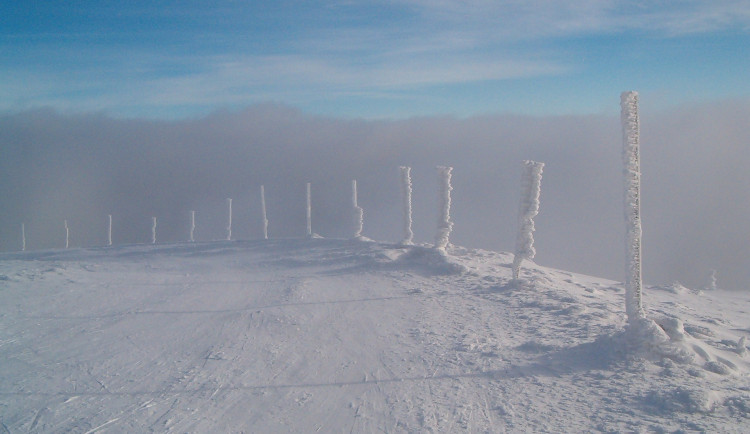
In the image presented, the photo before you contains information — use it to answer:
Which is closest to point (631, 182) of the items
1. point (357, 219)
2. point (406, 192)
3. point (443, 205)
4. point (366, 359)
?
point (366, 359)

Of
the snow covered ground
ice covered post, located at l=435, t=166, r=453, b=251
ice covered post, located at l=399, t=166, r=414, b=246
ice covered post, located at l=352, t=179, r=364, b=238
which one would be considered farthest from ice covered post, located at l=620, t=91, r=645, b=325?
ice covered post, located at l=352, t=179, r=364, b=238

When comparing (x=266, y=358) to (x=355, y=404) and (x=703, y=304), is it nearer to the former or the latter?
(x=355, y=404)

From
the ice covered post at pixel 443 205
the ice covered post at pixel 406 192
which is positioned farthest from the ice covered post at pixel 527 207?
the ice covered post at pixel 406 192

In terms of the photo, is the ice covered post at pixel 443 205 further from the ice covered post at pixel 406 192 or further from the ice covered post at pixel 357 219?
the ice covered post at pixel 357 219

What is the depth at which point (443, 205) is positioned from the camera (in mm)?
20141

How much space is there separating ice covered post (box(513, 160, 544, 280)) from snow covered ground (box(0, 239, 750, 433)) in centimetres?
93

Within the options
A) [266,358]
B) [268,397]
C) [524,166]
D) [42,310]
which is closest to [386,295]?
[524,166]

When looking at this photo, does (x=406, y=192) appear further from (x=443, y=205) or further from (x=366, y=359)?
(x=366, y=359)

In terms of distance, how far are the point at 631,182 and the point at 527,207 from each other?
534cm

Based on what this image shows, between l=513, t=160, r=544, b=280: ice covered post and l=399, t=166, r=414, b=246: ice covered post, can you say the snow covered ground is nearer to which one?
l=513, t=160, r=544, b=280: ice covered post

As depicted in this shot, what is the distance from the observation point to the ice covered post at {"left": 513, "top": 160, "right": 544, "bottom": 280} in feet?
46.6

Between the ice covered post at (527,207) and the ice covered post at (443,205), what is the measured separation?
559cm

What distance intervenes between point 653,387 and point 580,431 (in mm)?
1554

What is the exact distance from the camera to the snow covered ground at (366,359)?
6453 mm
